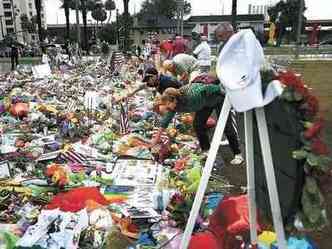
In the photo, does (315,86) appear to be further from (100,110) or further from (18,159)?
(18,159)

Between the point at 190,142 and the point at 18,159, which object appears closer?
the point at 18,159

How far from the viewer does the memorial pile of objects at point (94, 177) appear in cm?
385

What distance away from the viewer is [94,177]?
17.9 ft

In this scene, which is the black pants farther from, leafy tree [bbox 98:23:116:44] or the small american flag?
leafy tree [bbox 98:23:116:44]

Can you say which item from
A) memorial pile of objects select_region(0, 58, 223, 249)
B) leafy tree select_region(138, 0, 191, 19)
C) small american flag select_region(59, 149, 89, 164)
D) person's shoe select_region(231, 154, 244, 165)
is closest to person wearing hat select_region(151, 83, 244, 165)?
memorial pile of objects select_region(0, 58, 223, 249)

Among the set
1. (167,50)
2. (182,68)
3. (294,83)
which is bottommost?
(167,50)

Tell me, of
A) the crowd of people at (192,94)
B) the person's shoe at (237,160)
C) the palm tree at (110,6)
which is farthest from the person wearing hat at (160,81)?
the palm tree at (110,6)

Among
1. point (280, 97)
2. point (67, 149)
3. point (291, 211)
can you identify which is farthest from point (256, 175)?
point (67, 149)

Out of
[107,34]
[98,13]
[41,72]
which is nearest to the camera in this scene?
[41,72]

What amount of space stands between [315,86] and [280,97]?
12.1 metres

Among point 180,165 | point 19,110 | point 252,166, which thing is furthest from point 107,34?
point 252,166

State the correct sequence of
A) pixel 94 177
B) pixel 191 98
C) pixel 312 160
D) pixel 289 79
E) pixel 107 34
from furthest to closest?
pixel 107 34, pixel 94 177, pixel 191 98, pixel 289 79, pixel 312 160

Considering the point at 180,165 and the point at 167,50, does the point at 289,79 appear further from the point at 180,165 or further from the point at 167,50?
the point at 167,50

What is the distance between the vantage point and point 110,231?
3.87 m
